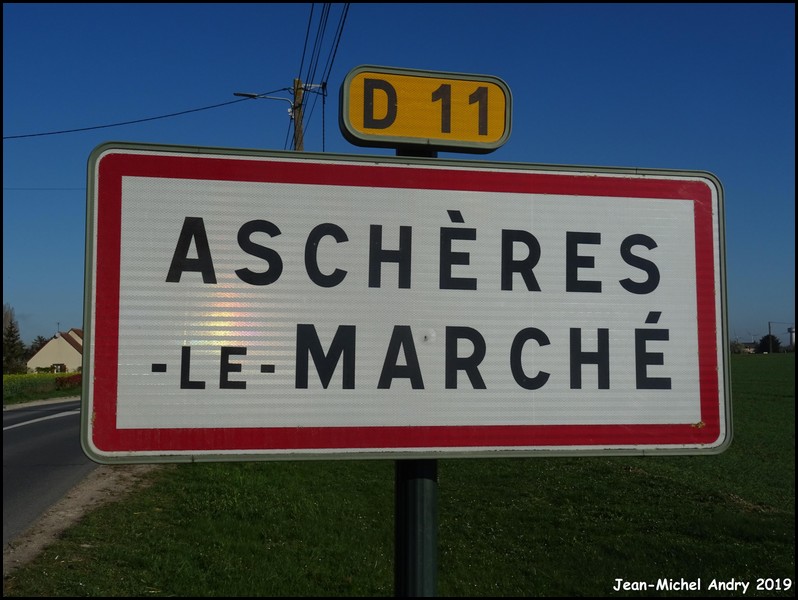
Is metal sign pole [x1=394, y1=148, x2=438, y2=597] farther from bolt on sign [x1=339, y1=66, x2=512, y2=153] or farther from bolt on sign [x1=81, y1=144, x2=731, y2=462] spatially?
bolt on sign [x1=339, y1=66, x2=512, y2=153]

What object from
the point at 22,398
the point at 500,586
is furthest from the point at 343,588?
the point at 22,398

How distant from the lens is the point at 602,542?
27.6 feet

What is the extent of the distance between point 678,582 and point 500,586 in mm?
1847

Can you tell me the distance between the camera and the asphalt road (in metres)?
9.42

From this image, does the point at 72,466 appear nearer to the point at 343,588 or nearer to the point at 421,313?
the point at 343,588

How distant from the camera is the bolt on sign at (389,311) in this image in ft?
5.01

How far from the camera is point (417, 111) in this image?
170 centimetres

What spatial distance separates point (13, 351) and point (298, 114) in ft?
221

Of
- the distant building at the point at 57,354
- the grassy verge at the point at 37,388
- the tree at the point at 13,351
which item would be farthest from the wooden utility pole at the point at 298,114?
the distant building at the point at 57,354

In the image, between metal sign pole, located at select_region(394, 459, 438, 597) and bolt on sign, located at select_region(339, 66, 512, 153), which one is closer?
metal sign pole, located at select_region(394, 459, 438, 597)

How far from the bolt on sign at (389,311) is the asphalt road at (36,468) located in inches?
310

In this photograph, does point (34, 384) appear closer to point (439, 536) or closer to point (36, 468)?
point (36, 468)

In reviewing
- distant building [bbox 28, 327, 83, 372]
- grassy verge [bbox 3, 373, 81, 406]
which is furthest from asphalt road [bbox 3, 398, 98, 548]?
distant building [bbox 28, 327, 83, 372]

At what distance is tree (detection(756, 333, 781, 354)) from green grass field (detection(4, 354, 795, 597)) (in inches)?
4772
